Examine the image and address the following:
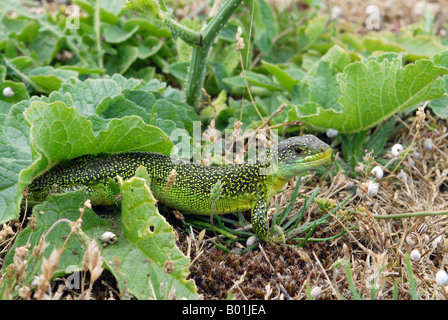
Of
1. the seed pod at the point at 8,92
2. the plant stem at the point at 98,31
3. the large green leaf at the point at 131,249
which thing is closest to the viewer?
the large green leaf at the point at 131,249

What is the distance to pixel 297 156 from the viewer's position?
3.29 metres

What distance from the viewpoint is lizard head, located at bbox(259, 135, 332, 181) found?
3248mm

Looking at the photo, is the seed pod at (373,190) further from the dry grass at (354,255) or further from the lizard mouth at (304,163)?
the lizard mouth at (304,163)

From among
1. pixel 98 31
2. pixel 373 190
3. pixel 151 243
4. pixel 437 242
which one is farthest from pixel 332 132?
pixel 98 31

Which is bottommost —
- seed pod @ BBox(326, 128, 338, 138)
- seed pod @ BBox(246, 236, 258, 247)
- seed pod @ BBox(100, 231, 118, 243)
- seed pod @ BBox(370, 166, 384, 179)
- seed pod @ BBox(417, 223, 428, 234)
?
seed pod @ BBox(246, 236, 258, 247)

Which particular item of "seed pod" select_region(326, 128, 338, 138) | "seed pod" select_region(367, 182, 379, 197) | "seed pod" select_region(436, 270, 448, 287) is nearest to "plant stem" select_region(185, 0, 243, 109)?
"seed pod" select_region(326, 128, 338, 138)

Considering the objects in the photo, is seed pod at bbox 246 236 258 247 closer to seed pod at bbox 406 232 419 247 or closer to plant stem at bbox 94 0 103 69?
seed pod at bbox 406 232 419 247

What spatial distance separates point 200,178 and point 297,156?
721 millimetres

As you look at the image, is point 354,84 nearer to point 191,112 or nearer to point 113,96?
point 191,112

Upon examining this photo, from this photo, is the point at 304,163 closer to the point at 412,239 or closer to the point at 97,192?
the point at 412,239

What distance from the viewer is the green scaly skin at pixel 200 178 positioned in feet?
10.6

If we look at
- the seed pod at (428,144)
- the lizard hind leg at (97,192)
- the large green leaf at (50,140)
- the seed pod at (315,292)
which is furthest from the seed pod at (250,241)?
the seed pod at (428,144)

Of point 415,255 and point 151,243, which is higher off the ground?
point 151,243
